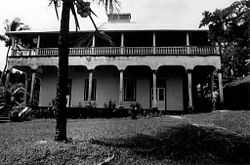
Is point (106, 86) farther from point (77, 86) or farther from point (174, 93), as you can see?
point (174, 93)

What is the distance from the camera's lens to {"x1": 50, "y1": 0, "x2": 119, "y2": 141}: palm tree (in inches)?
289

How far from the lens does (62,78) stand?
764 cm

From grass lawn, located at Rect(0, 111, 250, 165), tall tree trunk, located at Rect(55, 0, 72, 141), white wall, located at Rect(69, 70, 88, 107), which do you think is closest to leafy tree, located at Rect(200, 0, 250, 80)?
grass lawn, located at Rect(0, 111, 250, 165)

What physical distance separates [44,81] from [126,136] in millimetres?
14024

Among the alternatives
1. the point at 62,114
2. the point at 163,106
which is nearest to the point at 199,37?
the point at 163,106

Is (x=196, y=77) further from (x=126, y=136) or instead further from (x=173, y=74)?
(x=126, y=136)

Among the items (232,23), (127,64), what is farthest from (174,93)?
(232,23)

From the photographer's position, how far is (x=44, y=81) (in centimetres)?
2025

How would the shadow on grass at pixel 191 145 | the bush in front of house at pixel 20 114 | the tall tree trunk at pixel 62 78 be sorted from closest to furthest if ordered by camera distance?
the shadow on grass at pixel 191 145 → the tall tree trunk at pixel 62 78 → the bush in front of house at pixel 20 114

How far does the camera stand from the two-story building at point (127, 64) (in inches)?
679

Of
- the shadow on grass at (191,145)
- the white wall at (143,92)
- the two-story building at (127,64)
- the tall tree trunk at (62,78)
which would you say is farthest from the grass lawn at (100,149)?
the white wall at (143,92)

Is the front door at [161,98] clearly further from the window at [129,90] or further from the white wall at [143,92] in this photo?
the window at [129,90]

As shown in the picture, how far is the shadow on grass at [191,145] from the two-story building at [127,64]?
357 inches

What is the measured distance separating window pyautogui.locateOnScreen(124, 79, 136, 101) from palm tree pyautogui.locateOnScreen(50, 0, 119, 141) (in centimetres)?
1129
